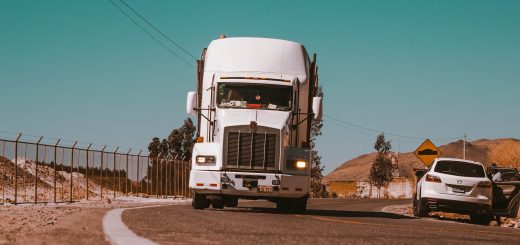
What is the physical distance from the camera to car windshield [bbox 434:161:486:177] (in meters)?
20.3

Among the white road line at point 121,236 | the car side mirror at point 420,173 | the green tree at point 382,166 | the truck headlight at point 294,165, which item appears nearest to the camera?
the white road line at point 121,236

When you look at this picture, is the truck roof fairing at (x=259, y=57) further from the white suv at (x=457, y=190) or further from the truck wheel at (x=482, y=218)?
the truck wheel at (x=482, y=218)

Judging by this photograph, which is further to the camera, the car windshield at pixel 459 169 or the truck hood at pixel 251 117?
the car windshield at pixel 459 169

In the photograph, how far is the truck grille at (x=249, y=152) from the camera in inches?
734

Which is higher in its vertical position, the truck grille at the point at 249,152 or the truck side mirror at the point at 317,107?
the truck side mirror at the point at 317,107

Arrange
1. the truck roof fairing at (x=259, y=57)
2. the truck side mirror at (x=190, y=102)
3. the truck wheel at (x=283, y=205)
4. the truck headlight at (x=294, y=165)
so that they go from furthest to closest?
the truck wheel at (x=283, y=205) < the truck roof fairing at (x=259, y=57) < the truck side mirror at (x=190, y=102) < the truck headlight at (x=294, y=165)

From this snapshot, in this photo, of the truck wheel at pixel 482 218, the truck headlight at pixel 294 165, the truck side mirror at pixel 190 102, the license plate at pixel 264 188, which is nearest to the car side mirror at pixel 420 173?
the truck wheel at pixel 482 218

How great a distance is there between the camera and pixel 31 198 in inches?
1161

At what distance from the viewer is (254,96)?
19.1 meters

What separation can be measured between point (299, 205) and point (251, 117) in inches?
105

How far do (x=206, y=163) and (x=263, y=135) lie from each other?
150cm

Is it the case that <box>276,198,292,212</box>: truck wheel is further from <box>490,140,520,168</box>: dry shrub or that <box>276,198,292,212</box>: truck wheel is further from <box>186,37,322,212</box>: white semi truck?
<box>490,140,520,168</box>: dry shrub

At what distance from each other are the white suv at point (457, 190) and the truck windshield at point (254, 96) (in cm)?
429

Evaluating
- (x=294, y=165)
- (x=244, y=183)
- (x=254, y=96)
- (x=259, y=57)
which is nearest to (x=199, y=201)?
(x=244, y=183)
